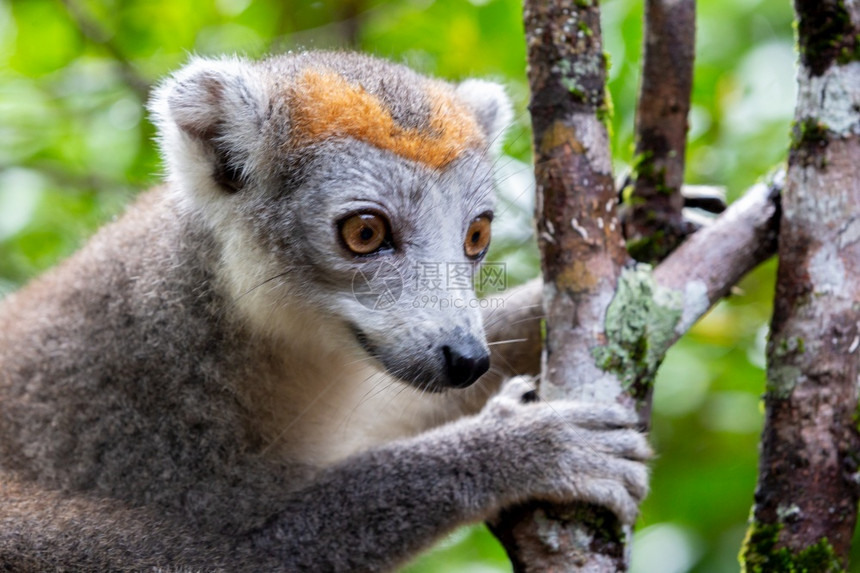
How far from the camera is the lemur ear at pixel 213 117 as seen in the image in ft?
14.8

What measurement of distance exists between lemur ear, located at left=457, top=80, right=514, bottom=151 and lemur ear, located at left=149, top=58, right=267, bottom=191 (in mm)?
1446

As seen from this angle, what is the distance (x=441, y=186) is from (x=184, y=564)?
7.86 ft

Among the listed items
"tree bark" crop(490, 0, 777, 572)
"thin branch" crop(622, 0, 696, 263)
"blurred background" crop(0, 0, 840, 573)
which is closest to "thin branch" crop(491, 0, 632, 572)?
"tree bark" crop(490, 0, 777, 572)

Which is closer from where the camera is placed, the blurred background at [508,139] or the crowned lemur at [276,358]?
the crowned lemur at [276,358]

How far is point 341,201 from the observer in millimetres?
4422

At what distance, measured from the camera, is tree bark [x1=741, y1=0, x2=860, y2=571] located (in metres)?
4.30

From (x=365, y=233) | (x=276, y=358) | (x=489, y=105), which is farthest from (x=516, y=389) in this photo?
(x=489, y=105)

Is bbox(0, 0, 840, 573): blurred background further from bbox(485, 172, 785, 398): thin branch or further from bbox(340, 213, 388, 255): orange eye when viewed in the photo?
bbox(340, 213, 388, 255): orange eye

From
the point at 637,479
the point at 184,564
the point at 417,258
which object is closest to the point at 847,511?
the point at 637,479

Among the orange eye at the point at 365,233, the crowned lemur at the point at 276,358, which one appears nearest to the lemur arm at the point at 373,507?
the crowned lemur at the point at 276,358

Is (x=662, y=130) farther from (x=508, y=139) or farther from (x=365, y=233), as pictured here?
(x=365, y=233)

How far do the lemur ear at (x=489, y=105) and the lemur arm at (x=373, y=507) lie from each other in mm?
1784

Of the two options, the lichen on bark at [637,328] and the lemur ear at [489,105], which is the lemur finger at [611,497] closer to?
the lichen on bark at [637,328]

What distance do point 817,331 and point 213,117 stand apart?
3307 mm
